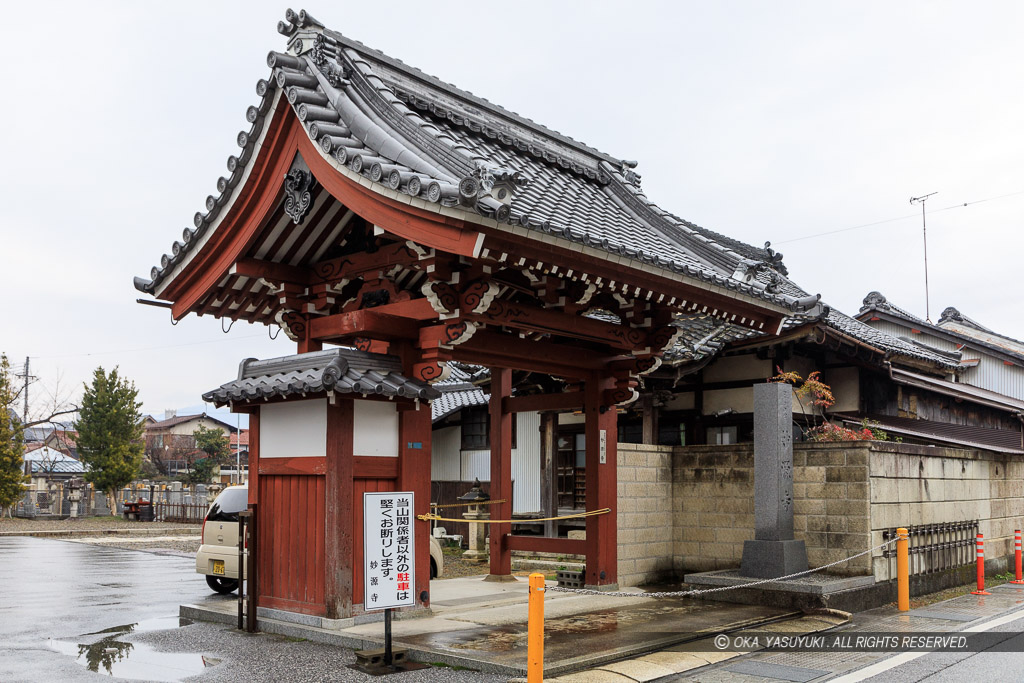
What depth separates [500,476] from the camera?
43.6ft

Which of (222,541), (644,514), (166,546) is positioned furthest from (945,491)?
(166,546)

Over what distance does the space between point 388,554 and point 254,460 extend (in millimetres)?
3026

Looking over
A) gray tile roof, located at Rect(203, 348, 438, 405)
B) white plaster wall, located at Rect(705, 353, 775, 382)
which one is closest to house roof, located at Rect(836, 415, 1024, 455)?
white plaster wall, located at Rect(705, 353, 775, 382)

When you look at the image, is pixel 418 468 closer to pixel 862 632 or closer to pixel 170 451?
pixel 862 632

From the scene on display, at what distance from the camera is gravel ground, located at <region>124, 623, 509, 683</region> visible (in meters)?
7.26

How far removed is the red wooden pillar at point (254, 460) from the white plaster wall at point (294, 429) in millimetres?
92

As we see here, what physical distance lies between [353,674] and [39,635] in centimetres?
469

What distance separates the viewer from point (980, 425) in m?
21.7

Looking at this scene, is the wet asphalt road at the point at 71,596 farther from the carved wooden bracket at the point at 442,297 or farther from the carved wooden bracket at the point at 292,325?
the carved wooden bracket at the point at 442,297

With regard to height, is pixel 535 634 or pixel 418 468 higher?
pixel 418 468

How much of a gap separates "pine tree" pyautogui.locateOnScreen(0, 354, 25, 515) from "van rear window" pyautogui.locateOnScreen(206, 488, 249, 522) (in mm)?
26086

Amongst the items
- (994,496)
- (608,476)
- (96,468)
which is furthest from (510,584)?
(96,468)

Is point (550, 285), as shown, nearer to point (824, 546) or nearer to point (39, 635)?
point (824, 546)

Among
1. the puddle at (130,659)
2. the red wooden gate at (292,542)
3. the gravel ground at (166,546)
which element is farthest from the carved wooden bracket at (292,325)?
the gravel ground at (166,546)
